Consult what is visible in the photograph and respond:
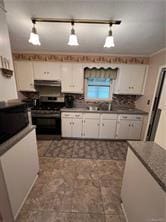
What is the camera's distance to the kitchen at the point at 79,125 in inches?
46.0

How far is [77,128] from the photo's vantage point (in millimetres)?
3271

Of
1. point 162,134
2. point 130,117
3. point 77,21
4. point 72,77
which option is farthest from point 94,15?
point 130,117

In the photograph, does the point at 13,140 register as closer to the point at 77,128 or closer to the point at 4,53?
the point at 4,53

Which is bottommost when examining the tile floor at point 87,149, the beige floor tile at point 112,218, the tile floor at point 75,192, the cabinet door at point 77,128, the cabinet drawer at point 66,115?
the tile floor at point 87,149

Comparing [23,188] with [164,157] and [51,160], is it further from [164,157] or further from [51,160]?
[164,157]

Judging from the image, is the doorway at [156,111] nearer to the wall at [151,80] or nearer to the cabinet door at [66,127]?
the wall at [151,80]

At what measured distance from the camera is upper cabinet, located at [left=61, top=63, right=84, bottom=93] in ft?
10.4

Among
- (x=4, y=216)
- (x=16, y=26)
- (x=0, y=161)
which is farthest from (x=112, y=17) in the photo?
(x=4, y=216)

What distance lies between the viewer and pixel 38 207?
57.4 inches

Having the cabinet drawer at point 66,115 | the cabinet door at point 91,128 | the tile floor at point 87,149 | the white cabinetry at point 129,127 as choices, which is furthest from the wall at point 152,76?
the cabinet drawer at point 66,115

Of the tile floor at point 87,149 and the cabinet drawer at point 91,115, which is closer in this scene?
the tile floor at point 87,149

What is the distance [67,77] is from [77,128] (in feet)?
4.96

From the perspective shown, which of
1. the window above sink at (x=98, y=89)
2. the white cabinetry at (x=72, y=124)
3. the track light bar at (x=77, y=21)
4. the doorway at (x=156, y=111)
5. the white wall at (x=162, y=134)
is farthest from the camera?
the window above sink at (x=98, y=89)

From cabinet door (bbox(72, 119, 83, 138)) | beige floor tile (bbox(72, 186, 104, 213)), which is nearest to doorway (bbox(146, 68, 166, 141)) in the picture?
cabinet door (bbox(72, 119, 83, 138))
